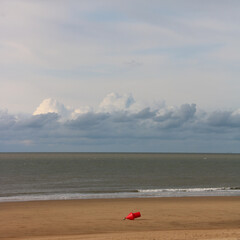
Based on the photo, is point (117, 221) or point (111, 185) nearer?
point (117, 221)

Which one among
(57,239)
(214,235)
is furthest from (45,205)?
(214,235)

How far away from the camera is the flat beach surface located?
19294 millimetres

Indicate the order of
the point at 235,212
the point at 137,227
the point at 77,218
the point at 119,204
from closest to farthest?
the point at 137,227, the point at 77,218, the point at 235,212, the point at 119,204

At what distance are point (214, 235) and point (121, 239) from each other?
15.5ft

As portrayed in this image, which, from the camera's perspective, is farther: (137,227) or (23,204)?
(23,204)

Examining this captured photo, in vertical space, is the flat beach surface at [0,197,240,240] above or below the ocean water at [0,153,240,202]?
above

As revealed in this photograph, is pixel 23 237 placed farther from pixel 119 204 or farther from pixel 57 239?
pixel 119 204

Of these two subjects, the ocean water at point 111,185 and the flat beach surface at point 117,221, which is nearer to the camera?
the flat beach surface at point 117,221

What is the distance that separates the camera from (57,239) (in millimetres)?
18094

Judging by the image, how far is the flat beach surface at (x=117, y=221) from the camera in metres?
19.3

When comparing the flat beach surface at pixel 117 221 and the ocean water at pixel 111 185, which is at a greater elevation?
the flat beach surface at pixel 117 221

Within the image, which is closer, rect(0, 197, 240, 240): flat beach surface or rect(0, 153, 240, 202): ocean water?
rect(0, 197, 240, 240): flat beach surface

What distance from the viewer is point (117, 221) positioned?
23.9m

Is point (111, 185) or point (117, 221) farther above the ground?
point (117, 221)
